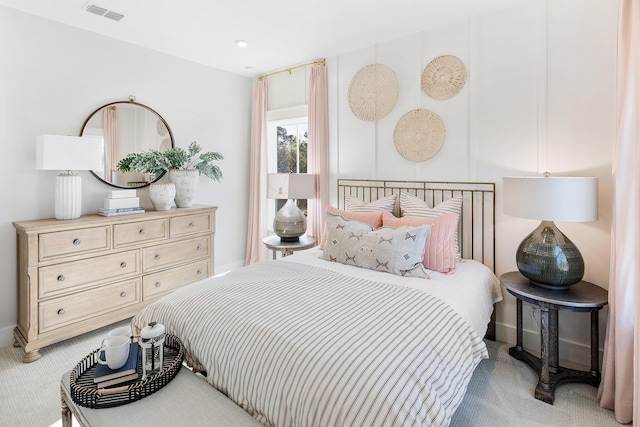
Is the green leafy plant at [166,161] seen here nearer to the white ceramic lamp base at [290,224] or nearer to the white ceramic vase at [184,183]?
the white ceramic vase at [184,183]

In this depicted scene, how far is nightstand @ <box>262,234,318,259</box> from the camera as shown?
3.41m

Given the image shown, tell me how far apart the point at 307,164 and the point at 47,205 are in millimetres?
2580

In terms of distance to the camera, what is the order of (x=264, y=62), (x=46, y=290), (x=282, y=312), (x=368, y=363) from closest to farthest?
1. (x=368, y=363)
2. (x=282, y=312)
3. (x=46, y=290)
4. (x=264, y=62)

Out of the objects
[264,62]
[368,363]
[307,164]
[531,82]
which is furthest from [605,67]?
[264,62]

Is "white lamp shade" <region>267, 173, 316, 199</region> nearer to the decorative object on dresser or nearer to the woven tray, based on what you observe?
the decorative object on dresser

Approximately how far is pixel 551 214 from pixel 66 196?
11.7ft

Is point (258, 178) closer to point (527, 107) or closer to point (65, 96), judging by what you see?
point (65, 96)

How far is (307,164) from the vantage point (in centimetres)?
411

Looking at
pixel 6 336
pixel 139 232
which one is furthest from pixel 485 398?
pixel 6 336

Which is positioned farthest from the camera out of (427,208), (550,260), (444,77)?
(444,77)

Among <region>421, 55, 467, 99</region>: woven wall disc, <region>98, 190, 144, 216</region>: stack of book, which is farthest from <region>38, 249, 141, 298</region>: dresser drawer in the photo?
<region>421, 55, 467, 99</region>: woven wall disc

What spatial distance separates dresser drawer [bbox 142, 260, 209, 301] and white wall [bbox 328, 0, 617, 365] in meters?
2.28

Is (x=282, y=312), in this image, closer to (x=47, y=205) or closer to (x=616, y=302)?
(x=616, y=302)

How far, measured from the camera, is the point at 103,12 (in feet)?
9.05
